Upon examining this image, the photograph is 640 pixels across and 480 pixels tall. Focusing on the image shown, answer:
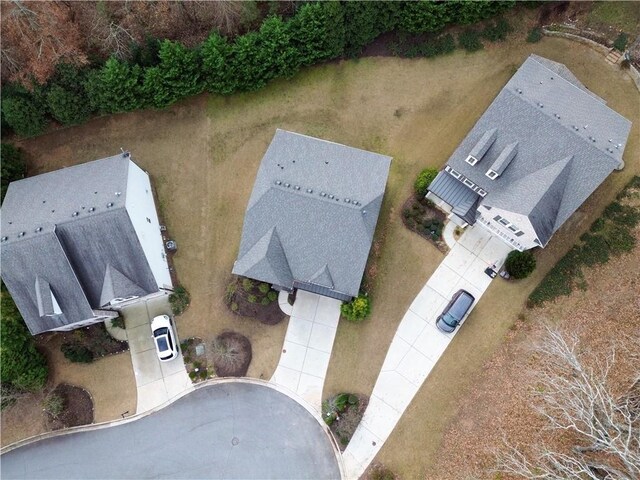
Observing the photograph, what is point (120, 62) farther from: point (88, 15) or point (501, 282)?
point (501, 282)

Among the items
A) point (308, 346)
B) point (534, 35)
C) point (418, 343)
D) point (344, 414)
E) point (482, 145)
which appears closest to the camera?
point (482, 145)

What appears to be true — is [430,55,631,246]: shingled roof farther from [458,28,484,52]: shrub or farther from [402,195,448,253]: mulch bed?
[458,28,484,52]: shrub

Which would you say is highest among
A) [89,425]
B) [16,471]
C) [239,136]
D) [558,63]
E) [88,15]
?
[558,63]

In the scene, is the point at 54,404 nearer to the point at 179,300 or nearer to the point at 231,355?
the point at 179,300

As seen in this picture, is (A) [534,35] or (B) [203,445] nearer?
(B) [203,445]

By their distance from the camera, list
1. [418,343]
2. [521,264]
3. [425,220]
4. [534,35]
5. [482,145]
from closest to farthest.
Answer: [482,145] → [521,264] → [418,343] → [425,220] → [534,35]

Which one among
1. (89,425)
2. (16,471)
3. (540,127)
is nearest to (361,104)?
(540,127)

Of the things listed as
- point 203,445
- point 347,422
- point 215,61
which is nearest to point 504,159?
point 347,422
